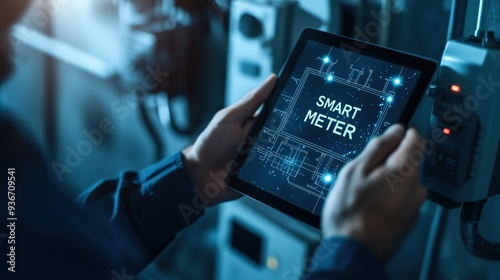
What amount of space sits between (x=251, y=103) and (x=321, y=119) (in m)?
0.15

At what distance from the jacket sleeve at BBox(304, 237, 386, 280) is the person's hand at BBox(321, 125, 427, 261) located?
1cm

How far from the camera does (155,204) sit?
3.72 feet

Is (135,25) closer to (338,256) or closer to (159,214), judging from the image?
(159,214)

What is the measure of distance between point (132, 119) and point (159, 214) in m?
1.10

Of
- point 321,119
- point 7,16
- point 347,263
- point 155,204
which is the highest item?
point 7,16

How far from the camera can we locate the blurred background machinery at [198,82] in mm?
1382

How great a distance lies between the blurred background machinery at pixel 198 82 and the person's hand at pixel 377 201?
201mm

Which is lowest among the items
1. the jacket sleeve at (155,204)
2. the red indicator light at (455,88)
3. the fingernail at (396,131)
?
the jacket sleeve at (155,204)

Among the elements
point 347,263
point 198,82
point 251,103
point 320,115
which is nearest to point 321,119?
point 320,115

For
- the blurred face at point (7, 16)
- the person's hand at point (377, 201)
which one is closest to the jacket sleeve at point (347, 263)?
the person's hand at point (377, 201)

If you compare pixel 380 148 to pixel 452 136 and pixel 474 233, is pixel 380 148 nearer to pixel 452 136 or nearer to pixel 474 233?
pixel 452 136

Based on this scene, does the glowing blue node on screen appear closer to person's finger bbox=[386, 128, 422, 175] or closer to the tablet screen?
the tablet screen

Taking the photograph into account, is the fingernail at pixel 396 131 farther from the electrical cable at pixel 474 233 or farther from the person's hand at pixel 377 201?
the electrical cable at pixel 474 233

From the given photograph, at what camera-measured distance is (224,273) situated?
1730mm
